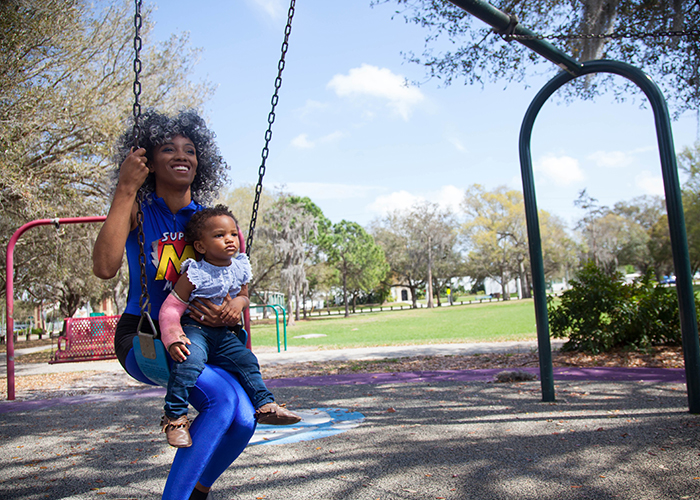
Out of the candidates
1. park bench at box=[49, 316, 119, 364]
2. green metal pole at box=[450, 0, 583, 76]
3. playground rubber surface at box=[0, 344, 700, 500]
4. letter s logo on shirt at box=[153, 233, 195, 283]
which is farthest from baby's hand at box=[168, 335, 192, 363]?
park bench at box=[49, 316, 119, 364]

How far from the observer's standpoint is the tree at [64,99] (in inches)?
342

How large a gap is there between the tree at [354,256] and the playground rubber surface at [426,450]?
33601 millimetres

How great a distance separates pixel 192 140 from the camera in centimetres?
233

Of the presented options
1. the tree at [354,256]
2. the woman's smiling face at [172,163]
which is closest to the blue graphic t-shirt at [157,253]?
the woman's smiling face at [172,163]

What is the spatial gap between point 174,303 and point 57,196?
405 inches

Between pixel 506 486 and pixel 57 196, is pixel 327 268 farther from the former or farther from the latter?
pixel 506 486

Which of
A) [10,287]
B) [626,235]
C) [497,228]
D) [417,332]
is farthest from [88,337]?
[626,235]

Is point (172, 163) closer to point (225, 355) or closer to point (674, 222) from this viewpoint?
point (225, 355)

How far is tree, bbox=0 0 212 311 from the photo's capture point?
8695 mm

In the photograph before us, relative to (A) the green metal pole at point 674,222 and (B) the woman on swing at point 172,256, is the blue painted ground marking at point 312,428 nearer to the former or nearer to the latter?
(A) the green metal pole at point 674,222

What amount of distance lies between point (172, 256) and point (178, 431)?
2.26 ft

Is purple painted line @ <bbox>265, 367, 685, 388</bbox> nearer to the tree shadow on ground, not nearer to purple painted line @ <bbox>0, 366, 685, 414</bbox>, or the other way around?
purple painted line @ <bbox>0, 366, 685, 414</bbox>

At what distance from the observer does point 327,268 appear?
135 ft

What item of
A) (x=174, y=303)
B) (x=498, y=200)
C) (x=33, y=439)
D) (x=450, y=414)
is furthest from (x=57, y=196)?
(x=498, y=200)
